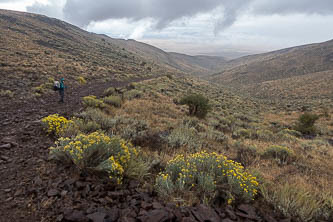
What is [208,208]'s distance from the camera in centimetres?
254

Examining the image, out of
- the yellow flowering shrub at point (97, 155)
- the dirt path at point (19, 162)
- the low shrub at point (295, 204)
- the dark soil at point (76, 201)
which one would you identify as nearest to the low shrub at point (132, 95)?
the dirt path at point (19, 162)

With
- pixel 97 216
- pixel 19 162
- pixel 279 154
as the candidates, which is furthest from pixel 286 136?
pixel 19 162

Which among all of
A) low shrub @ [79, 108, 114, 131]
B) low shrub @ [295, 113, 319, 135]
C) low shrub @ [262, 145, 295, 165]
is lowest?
low shrub @ [295, 113, 319, 135]

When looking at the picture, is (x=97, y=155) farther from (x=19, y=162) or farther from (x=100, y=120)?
(x=100, y=120)

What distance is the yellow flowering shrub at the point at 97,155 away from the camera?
3.12m

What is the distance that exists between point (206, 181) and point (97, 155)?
6.90 ft

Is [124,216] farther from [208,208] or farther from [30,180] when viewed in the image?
[30,180]

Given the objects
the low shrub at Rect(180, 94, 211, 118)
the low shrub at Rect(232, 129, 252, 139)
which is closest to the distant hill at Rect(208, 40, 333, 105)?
the low shrub at Rect(180, 94, 211, 118)

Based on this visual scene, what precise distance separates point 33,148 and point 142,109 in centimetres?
597

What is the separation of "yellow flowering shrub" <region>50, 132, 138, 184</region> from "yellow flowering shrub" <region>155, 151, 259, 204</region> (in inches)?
30.1

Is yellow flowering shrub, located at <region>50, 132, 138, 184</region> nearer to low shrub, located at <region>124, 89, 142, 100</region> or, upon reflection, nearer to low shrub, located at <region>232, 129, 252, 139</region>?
low shrub, located at <region>232, 129, 252, 139</region>

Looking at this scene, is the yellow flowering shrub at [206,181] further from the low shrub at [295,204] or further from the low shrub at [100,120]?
the low shrub at [100,120]

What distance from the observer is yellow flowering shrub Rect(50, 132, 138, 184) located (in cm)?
312

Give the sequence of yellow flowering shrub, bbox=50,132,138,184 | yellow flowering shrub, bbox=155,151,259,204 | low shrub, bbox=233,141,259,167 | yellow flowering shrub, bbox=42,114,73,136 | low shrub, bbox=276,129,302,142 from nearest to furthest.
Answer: yellow flowering shrub, bbox=155,151,259,204
yellow flowering shrub, bbox=50,132,138,184
yellow flowering shrub, bbox=42,114,73,136
low shrub, bbox=233,141,259,167
low shrub, bbox=276,129,302,142
